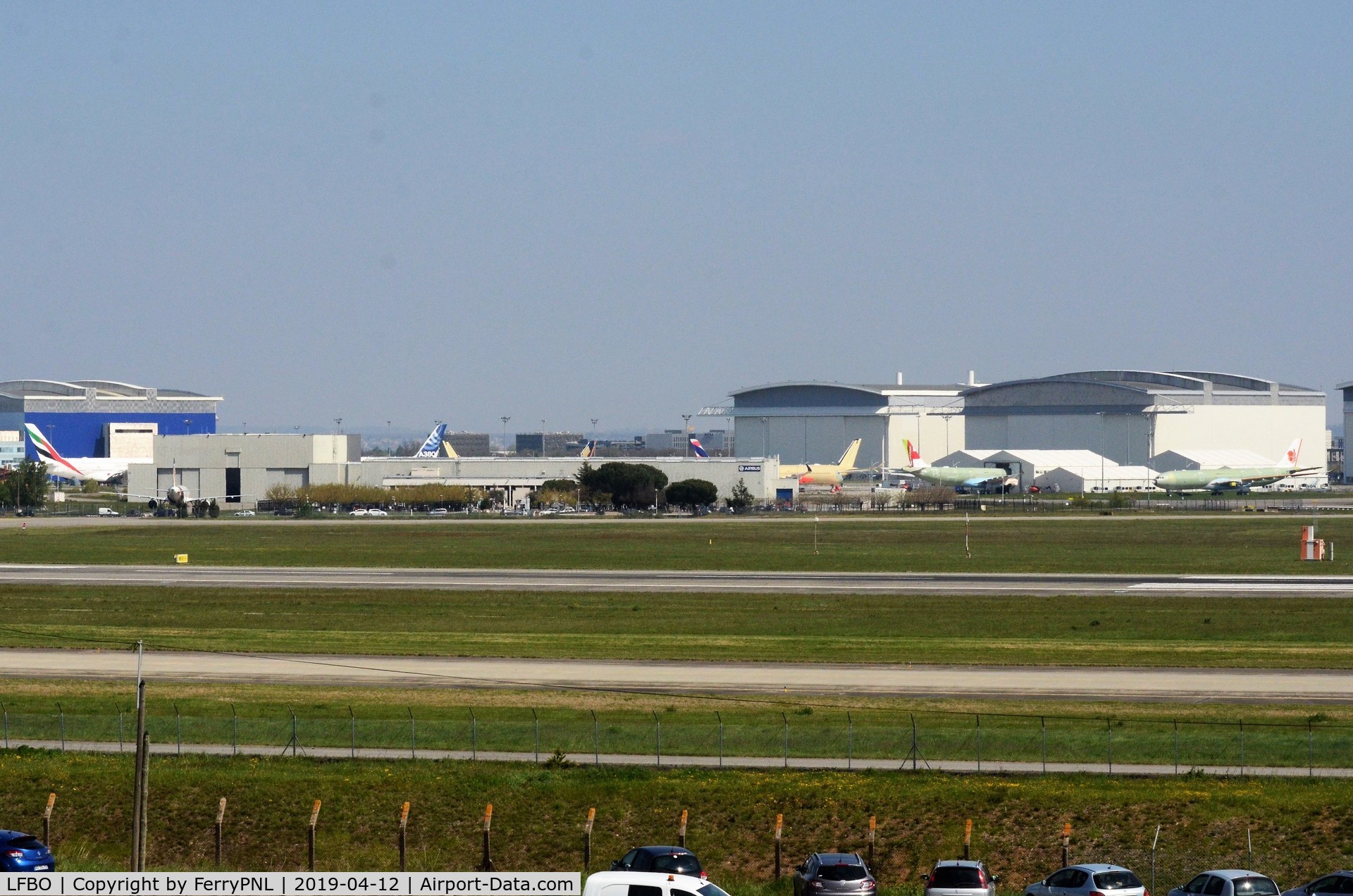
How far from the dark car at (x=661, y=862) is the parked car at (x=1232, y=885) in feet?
24.3

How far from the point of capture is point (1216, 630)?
52.7 m

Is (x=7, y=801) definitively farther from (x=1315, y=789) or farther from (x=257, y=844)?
(x=1315, y=789)

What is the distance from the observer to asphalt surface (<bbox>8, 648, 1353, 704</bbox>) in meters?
40.4

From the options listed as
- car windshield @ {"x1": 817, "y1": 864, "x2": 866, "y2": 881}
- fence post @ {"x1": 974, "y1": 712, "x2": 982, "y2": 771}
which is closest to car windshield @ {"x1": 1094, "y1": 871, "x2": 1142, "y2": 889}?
car windshield @ {"x1": 817, "y1": 864, "x2": 866, "y2": 881}

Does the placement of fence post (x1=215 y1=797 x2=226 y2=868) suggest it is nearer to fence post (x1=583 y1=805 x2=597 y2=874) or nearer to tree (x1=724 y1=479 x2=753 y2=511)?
fence post (x1=583 y1=805 x2=597 y2=874)

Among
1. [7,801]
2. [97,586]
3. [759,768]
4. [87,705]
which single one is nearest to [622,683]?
[759,768]

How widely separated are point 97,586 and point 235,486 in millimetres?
95620

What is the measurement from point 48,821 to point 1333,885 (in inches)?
863

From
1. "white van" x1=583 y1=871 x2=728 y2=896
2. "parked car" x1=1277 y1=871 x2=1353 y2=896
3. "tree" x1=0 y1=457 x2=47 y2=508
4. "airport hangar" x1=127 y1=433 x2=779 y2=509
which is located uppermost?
"airport hangar" x1=127 y1=433 x2=779 y2=509

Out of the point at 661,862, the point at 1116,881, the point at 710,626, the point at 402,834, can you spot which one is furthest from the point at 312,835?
the point at 710,626

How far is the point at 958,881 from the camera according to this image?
22.1m

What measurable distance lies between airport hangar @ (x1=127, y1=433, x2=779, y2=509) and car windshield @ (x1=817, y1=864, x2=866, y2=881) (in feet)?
467

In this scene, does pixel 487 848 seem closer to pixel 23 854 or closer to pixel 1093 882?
pixel 23 854

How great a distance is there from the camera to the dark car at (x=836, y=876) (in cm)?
2238
